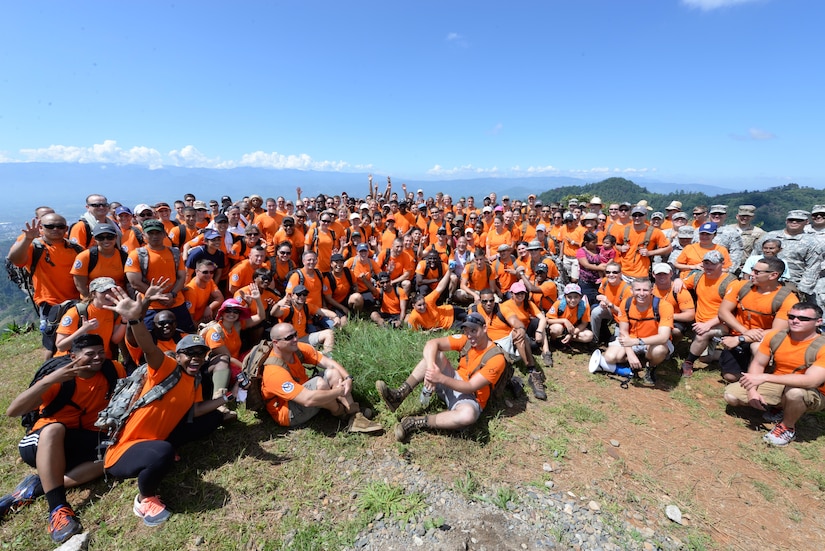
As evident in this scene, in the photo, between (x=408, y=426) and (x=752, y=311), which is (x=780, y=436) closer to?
(x=752, y=311)

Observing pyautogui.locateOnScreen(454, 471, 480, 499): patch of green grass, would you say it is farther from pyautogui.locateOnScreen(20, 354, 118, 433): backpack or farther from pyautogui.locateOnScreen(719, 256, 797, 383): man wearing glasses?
pyautogui.locateOnScreen(719, 256, 797, 383): man wearing glasses

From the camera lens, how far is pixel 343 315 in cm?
901

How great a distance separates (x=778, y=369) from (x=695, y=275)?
8.41 feet

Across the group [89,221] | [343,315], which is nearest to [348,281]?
[343,315]

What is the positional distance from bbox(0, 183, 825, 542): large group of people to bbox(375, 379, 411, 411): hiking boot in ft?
0.07

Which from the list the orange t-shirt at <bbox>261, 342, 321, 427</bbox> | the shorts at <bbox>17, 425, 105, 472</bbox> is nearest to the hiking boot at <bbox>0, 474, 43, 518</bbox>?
the shorts at <bbox>17, 425, 105, 472</bbox>

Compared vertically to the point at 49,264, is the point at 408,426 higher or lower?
lower

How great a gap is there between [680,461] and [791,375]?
2.13 metres

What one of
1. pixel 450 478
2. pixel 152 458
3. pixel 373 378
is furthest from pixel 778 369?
pixel 152 458

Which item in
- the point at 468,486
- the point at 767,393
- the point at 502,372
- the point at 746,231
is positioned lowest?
the point at 468,486

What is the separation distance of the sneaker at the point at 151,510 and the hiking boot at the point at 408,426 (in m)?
2.85

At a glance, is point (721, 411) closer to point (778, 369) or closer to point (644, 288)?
point (778, 369)

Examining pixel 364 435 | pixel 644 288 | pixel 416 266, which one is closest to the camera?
pixel 364 435

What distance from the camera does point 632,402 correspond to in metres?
6.62
